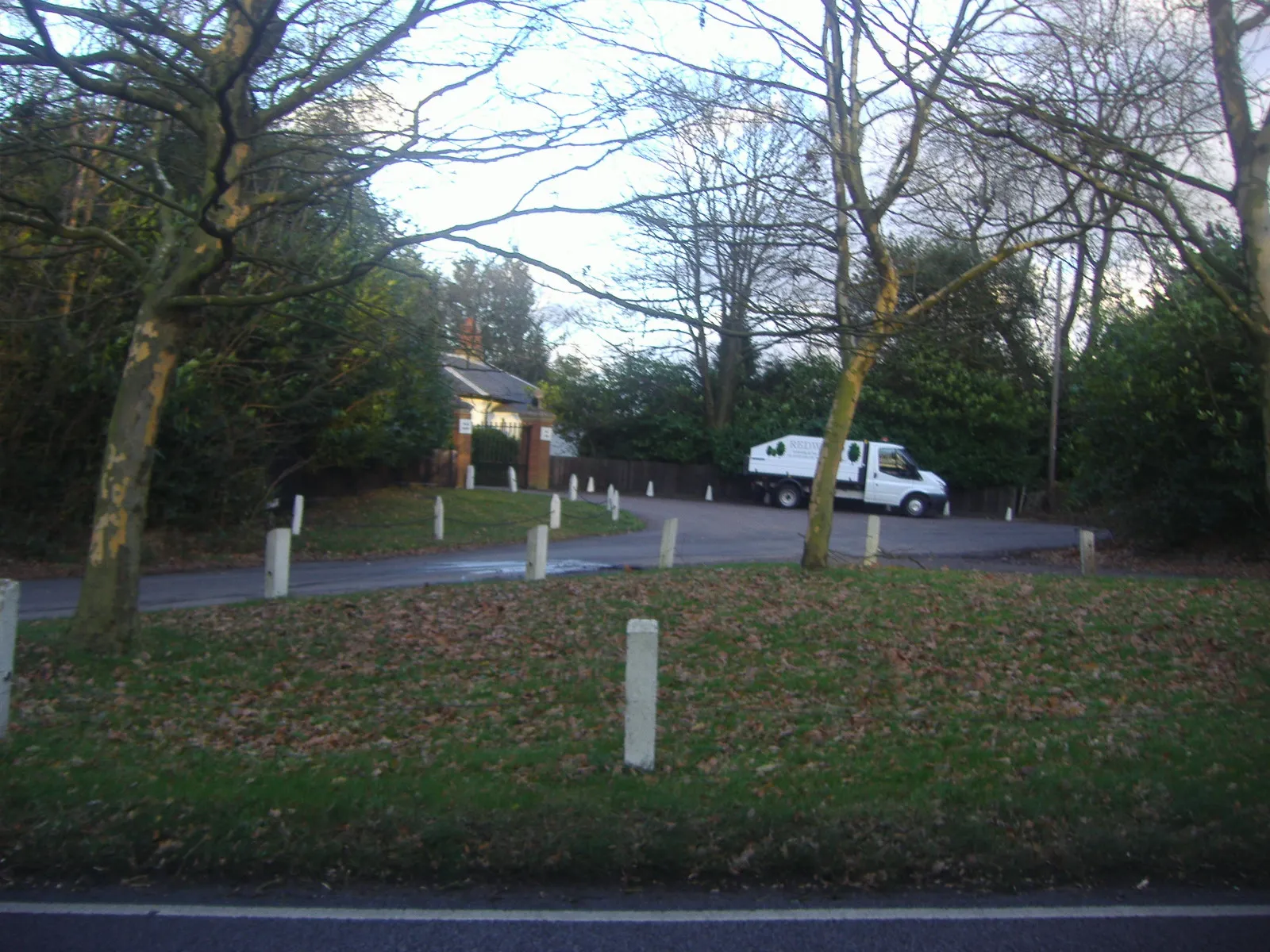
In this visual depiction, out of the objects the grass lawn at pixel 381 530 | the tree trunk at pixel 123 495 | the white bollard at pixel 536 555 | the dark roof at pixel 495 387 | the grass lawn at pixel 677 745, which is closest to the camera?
the grass lawn at pixel 677 745

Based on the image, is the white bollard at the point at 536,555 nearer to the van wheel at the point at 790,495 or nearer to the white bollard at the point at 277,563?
the white bollard at the point at 277,563

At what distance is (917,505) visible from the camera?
38.9 meters

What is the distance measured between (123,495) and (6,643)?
2.42 meters

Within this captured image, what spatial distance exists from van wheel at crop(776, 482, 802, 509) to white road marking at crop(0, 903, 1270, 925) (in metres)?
36.2

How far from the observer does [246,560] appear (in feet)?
70.1

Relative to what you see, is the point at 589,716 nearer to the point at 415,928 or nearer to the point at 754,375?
the point at 415,928

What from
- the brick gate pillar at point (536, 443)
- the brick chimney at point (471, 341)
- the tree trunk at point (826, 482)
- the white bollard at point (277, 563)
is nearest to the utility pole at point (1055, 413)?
the brick gate pillar at point (536, 443)

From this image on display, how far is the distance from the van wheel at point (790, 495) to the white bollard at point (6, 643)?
3525 cm

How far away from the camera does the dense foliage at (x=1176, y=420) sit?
21.5m

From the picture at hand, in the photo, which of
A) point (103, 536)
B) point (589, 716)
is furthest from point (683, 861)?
point (103, 536)

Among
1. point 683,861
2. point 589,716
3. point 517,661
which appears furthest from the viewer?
point 517,661

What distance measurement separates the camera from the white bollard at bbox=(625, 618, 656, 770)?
271 inches

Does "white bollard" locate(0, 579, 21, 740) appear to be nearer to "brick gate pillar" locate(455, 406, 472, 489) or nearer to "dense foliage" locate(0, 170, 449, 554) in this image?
"dense foliage" locate(0, 170, 449, 554)

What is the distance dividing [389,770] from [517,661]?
3.25m
